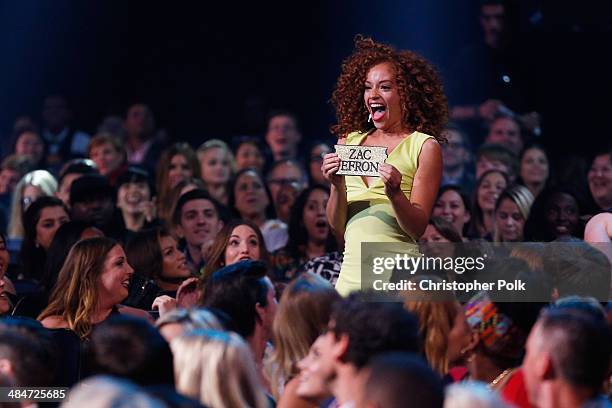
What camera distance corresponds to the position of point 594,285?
241 inches

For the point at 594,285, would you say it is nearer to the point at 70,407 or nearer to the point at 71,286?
the point at 71,286

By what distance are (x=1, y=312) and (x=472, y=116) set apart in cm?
664

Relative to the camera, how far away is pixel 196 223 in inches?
353

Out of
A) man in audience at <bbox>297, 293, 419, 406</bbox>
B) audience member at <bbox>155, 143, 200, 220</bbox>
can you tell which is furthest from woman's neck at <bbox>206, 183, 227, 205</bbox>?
man in audience at <bbox>297, 293, 419, 406</bbox>

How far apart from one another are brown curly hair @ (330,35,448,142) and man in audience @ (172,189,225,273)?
10.2 feet

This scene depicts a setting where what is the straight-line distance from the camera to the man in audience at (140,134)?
41.5 ft

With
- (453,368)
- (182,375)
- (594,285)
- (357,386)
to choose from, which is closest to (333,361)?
(357,386)

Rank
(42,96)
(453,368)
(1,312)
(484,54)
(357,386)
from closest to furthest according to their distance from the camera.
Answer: (357,386) < (453,368) < (1,312) < (484,54) < (42,96)

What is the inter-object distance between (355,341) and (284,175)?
6628 millimetres

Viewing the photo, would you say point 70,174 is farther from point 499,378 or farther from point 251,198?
point 499,378

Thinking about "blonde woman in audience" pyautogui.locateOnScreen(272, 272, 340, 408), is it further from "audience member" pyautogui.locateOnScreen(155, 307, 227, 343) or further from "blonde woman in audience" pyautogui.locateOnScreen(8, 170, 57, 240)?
"blonde woman in audience" pyautogui.locateOnScreen(8, 170, 57, 240)

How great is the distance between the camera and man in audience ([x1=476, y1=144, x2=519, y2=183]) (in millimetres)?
10750

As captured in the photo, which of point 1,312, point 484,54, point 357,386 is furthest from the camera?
point 484,54

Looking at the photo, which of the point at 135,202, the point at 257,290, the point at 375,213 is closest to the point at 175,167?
the point at 135,202
